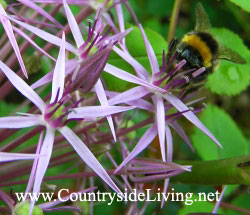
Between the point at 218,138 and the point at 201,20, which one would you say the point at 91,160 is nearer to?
the point at 201,20

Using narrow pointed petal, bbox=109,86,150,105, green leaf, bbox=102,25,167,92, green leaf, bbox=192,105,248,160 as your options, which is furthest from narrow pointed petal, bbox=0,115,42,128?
green leaf, bbox=192,105,248,160

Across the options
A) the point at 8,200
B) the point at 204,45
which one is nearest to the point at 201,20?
the point at 204,45

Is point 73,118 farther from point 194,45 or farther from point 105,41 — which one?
point 194,45

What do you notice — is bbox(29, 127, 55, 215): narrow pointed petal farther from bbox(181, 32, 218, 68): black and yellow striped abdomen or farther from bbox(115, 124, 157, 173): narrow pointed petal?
bbox(181, 32, 218, 68): black and yellow striped abdomen

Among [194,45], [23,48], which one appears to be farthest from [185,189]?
[23,48]

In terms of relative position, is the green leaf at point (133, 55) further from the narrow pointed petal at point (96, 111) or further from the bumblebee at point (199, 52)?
the narrow pointed petal at point (96, 111)

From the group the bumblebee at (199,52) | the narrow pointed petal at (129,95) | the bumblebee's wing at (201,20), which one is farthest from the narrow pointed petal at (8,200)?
the bumblebee's wing at (201,20)
